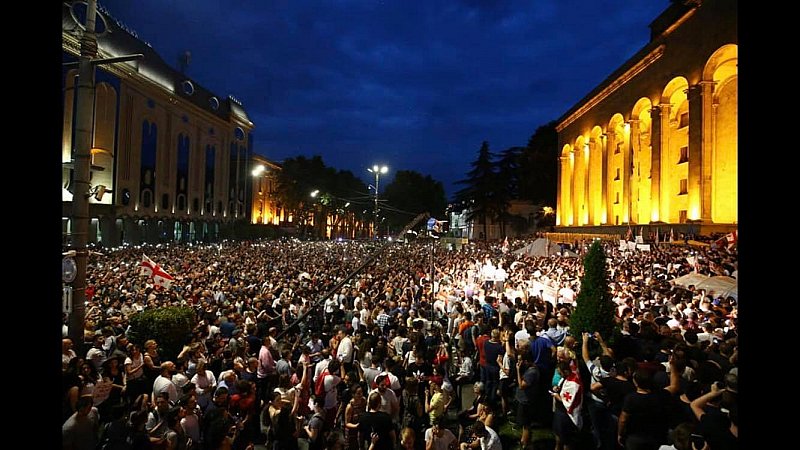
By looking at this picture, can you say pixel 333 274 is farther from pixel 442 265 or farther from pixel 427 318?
pixel 427 318

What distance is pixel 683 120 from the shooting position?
3089cm

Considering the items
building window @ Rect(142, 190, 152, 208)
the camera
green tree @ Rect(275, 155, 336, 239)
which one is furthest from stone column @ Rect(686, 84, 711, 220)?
green tree @ Rect(275, 155, 336, 239)

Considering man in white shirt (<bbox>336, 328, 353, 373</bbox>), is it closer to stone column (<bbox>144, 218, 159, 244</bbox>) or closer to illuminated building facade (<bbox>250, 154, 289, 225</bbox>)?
stone column (<bbox>144, 218, 159, 244</bbox>)

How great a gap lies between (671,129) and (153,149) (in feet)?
147

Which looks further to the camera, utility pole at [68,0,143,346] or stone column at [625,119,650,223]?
stone column at [625,119,650,223]

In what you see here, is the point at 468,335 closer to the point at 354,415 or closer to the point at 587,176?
the point at 354,415

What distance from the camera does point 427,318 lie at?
1151cm

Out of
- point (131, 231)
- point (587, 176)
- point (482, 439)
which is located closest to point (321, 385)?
point (482, 439)

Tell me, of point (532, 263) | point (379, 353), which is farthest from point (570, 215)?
point (379, 353)

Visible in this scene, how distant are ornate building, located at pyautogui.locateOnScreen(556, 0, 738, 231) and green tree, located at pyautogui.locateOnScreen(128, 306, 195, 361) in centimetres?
2124

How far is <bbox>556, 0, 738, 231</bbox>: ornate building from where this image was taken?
83.4ft

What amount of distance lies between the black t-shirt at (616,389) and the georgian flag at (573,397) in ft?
1.10

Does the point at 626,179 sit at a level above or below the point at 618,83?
below
